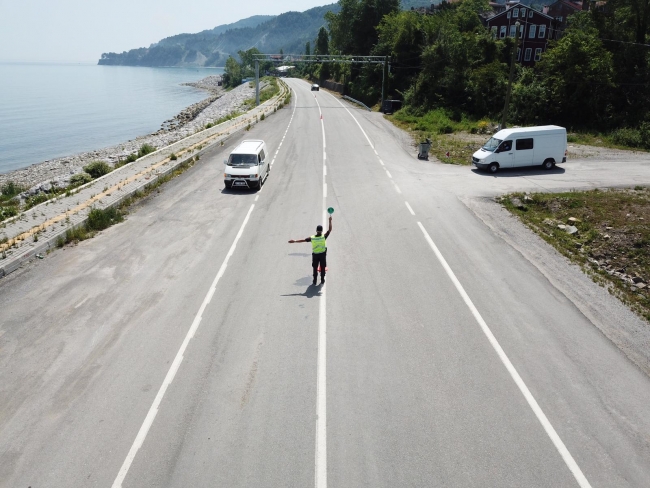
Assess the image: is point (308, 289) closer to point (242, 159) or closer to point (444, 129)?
point (242, 159)

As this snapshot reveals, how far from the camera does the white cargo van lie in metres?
24.6

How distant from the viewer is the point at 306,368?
353 inches

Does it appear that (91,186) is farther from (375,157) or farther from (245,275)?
(375,157)

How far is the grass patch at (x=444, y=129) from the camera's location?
2941 centimetres

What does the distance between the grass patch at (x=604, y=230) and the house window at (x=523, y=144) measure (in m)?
5.27

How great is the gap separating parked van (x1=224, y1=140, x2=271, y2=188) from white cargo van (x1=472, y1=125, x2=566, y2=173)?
11.8 metres

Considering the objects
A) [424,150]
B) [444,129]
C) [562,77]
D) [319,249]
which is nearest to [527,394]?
[319,249]

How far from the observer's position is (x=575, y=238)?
631 inches

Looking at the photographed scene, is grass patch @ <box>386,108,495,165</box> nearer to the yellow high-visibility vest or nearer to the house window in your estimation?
the house window

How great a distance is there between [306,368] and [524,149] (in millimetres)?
20762

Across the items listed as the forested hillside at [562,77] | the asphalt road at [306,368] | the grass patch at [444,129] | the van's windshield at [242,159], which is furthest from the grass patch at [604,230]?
the forested hillside at [562,77]

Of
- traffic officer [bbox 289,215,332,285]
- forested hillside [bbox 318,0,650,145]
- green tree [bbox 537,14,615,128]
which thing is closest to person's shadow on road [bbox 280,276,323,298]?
traffic officer [bbox 289,215,332,285]

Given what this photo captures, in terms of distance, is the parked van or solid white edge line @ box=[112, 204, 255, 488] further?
the parked van

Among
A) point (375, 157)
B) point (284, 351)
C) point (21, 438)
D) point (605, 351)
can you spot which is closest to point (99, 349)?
point (21, 438)
